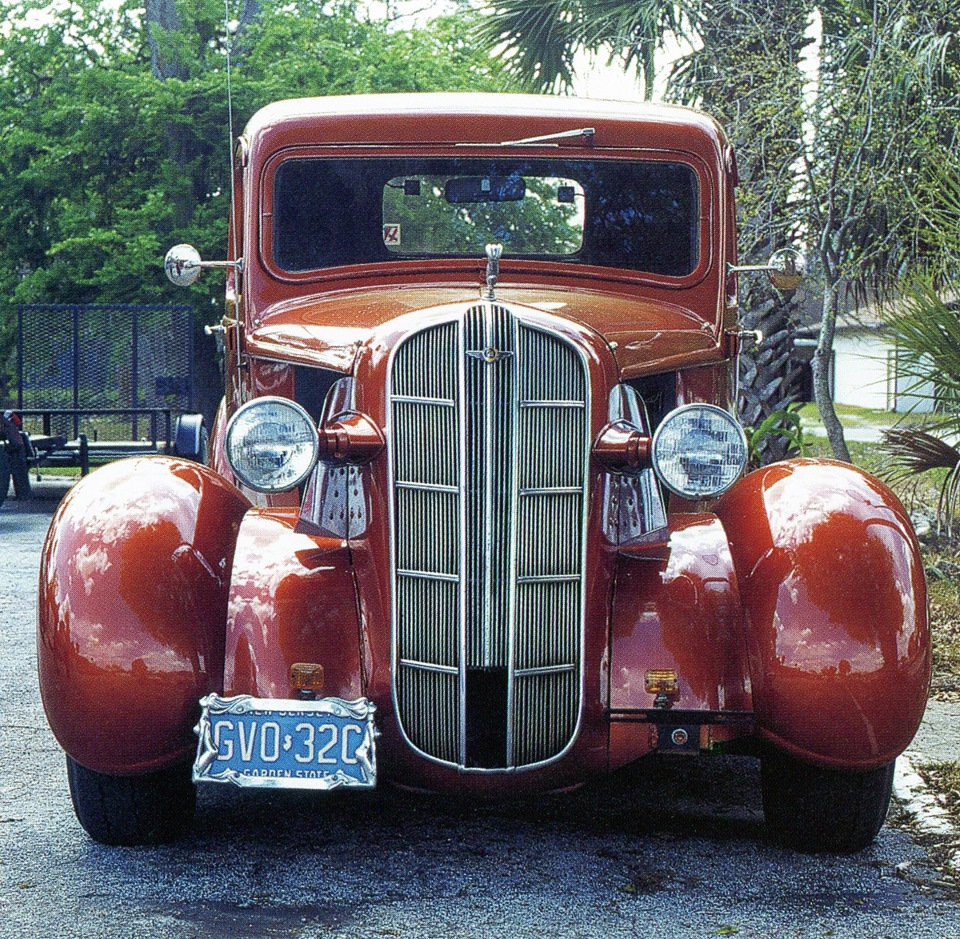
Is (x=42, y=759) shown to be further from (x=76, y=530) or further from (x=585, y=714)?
(x=585, y=714)

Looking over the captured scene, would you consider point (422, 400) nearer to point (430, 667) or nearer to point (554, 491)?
point (554, 491)

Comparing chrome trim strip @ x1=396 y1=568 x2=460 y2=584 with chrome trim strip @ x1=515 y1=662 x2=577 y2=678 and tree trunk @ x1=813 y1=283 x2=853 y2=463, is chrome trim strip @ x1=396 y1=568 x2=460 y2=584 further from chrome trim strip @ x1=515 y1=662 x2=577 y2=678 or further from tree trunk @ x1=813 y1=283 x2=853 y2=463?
tree trunk @ x1=813 y1=283 x2=853 y2=463

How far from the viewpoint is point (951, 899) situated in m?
3.40

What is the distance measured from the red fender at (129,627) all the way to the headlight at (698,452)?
45.7 inches

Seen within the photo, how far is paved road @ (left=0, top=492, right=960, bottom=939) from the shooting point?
3.19 metres

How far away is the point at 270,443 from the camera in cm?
345

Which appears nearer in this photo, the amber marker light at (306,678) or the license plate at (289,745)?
the license plate at (289,745)

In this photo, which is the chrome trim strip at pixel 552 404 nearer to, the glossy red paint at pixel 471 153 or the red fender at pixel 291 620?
the red fender at pixel 291 620

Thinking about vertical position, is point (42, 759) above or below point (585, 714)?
below

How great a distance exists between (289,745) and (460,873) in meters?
0.58

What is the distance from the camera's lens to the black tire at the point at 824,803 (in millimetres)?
3594

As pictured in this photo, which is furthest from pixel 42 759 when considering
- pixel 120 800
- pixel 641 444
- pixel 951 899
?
pixel 951 899

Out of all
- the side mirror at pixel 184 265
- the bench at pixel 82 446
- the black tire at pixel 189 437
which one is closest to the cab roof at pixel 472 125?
the side mirror at pixel 184 265

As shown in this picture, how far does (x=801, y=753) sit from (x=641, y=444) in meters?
0.85
